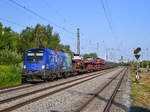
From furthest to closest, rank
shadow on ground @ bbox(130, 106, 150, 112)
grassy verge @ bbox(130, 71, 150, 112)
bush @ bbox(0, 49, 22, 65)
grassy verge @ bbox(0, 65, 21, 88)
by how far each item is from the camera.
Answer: bush @ bbox(0, 49, 22, 65), grassy verge @ bbox(0, 65, 21, 88), grassy verge @ bbox(130, 71, 150, 112), shadow on ground @ bbox(130, 106, 150, 112)

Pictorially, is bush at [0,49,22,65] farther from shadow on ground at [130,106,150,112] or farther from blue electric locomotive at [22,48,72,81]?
shadow on ground at [130,106,150,112]

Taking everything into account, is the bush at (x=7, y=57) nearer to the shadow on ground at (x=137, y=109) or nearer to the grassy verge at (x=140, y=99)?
the grassy verge at (x=140, y=99)

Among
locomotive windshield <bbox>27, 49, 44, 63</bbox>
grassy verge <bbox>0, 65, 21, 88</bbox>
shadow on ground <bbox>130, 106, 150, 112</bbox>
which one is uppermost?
locomotive windshield <bbox>27, 49, 44, 63</bbox>

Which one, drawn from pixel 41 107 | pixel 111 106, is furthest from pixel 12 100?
pixel 111 106

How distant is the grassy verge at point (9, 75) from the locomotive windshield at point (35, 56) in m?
1.53

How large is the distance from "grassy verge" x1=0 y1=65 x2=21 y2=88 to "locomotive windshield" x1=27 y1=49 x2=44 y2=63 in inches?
60.2

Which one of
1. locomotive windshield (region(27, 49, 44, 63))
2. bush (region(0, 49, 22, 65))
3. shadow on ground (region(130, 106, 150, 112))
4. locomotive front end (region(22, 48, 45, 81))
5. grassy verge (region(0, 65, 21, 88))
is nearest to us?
shadow on ground (region(130, 106, 150, 112))

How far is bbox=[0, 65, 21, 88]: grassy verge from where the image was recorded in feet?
53.4

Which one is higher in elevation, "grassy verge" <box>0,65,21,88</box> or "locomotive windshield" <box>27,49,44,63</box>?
"locomotive windshield" <box>27,49,44,63</box>

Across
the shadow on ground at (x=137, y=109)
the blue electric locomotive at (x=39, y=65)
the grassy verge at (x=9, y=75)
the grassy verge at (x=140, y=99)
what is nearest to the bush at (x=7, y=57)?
the grassy verge at (x=9, y=75)

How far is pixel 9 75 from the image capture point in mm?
17250

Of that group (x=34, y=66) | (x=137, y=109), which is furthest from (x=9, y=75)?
(x=137, y=109)

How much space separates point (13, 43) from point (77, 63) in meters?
12.4

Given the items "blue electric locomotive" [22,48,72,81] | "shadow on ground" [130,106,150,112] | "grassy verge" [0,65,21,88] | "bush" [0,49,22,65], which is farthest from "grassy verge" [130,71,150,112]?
"bush" [0,49,22,65]
